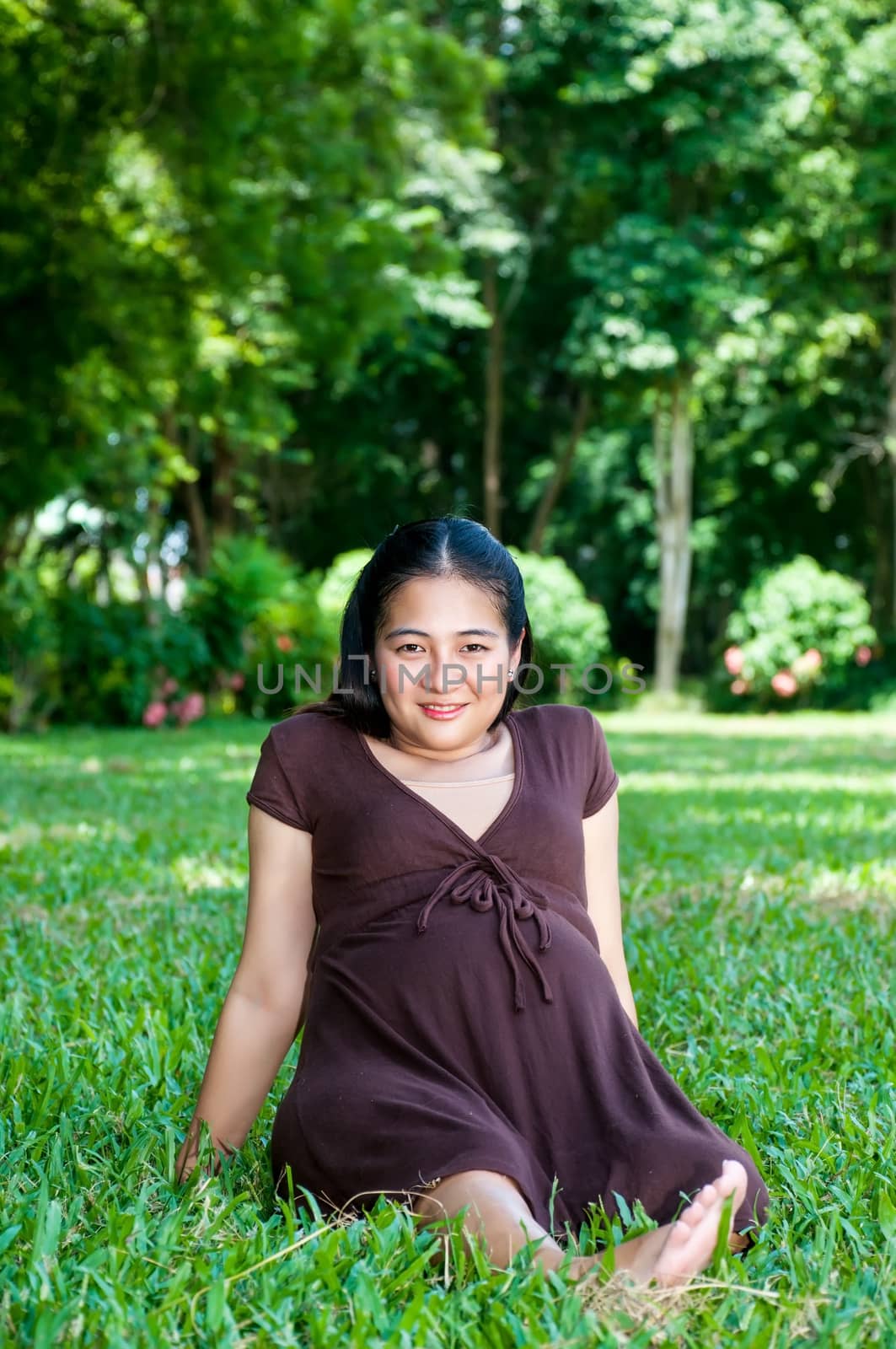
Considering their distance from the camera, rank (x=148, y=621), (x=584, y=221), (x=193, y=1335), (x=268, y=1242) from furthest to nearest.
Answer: (x=584, y=221) < (x=148, y=621) < (x=268, y=1242) < (x=193, y=1335)

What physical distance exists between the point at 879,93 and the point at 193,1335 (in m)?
18.8

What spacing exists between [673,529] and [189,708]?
9.54 m

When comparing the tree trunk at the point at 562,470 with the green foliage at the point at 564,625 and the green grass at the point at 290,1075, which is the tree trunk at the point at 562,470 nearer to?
the green foliage at the point at 564,625

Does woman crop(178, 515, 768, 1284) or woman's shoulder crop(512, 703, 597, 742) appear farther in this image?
woman's shoulder crop(512, 703, 597, 742)

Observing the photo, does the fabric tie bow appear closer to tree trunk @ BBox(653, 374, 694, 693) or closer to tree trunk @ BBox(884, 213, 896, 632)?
tree trunk @ BBox(653, 374, 694, 693)

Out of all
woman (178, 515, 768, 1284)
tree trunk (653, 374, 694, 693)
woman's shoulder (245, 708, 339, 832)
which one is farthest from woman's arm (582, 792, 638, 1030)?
tree trunk (653, 374, 694, 693)

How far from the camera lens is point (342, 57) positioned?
11.7 metres

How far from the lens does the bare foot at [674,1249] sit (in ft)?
5.67

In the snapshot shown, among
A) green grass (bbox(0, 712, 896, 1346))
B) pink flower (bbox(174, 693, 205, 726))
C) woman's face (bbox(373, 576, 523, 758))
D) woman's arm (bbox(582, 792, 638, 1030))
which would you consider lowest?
green grass (bbox(0, 712, 896, 1346))

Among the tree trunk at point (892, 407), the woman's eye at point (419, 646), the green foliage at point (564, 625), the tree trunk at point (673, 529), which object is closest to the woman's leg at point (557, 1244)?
the woman's eye at point (419, 646)

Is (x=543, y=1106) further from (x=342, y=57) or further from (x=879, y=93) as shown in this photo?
(x=879, y=93)

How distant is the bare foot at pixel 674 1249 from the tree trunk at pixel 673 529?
719 inches

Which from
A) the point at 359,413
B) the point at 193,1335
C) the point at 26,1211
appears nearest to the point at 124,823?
the point at 26,1211

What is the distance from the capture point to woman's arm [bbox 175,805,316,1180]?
2248 millimetres
